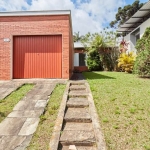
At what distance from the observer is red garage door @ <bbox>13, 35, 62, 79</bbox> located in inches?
360

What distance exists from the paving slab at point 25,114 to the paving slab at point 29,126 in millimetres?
222

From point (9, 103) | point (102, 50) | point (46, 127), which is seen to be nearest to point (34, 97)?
point (9, 103)

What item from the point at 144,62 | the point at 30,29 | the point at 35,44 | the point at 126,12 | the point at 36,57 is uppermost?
the point at 126,12

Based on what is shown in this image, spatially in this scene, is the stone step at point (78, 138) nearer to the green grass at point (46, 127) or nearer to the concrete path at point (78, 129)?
the concrete path at point (78, 129)

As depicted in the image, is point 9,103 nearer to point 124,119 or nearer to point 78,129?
point 78,129

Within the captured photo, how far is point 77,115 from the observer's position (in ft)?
13.8

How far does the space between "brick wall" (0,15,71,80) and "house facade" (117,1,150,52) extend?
26.4 ft

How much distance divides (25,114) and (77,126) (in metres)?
1.43

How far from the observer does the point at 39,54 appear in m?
9.20

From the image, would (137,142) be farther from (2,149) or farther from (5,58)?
(5,58)

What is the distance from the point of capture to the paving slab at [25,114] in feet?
13.7

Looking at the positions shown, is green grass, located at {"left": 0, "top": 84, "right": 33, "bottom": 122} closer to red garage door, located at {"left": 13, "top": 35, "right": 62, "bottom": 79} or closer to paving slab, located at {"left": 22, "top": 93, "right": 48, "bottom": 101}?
paving slab, located at {"left": 22, "top": 93, "right": 48, "bottom": 101}

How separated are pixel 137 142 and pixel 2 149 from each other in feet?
7.78

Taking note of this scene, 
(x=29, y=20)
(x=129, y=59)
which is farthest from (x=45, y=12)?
(x=129, y=59)
